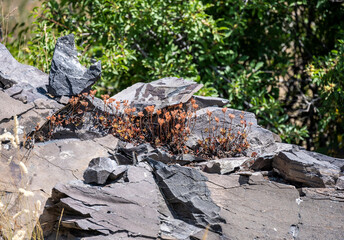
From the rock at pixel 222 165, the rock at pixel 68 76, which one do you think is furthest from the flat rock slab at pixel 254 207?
the rock at pixel 68 76

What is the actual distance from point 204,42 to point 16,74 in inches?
122

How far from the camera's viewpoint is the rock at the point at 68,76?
5027 millimetres

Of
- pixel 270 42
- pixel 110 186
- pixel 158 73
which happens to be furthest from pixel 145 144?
pixel 270 42

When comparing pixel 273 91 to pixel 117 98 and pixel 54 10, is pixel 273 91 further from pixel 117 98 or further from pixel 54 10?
pixel 54 10

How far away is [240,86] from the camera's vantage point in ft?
22.7

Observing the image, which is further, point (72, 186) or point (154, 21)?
point (154, 21)

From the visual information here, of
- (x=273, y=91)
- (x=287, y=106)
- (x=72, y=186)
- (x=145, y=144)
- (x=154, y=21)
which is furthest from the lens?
(x=287, y=106)

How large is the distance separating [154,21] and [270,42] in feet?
8.65

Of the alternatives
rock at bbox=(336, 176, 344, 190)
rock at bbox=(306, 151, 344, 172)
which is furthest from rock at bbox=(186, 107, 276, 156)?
rock at bbox=(336, 176, 344, 190)

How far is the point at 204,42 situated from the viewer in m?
6.71

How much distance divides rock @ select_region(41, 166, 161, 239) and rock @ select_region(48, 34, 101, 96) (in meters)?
1.62

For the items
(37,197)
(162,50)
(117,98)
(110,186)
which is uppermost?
(162,50)

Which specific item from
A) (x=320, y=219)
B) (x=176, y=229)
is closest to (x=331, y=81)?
(x=320, y=219)

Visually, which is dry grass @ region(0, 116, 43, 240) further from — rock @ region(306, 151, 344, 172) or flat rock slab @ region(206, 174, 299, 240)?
rock @ region(306, 151, 344, 172)
